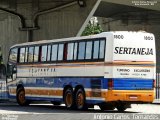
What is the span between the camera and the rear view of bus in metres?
24.7

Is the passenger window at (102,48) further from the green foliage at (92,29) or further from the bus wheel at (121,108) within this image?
the green foliage at (92,29)

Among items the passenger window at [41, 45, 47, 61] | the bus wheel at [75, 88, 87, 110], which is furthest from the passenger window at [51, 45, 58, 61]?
the bus wheel at [75, 88, 87, 110]

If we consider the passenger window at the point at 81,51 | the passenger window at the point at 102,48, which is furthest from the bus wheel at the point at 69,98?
the passenger window at the point at 102,48

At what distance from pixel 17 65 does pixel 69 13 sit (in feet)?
40.3

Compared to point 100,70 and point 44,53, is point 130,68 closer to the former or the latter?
point 100,70

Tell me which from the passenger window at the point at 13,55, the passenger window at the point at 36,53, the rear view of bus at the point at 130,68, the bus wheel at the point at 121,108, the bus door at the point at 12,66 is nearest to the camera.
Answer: the rear view of bus at the point at 130,68

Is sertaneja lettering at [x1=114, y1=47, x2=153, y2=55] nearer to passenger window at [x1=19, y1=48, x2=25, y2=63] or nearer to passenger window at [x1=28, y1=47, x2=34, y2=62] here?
passenger window at [x1=28, y1=47, x2=34, y2=62]

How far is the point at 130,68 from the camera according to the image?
2495 centimetres

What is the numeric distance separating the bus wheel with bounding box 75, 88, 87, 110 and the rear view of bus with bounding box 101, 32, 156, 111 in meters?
1.57

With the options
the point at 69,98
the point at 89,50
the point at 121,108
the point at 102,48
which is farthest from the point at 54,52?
the point at 121,108

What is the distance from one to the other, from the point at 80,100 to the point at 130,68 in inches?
114

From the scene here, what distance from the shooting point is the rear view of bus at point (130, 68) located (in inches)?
973

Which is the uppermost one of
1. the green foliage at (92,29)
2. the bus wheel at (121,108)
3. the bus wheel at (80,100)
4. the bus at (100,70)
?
the green foliage at (92,29)

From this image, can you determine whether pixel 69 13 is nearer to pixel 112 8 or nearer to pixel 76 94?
pixel 112 8
